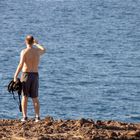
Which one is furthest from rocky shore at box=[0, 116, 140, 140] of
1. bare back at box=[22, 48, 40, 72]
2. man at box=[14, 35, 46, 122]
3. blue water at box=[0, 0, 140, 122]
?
blue water at box=[0, 0, 140, 122]

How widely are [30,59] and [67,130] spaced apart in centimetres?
161

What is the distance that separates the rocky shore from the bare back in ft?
2.66

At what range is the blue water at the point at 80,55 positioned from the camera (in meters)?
36.4

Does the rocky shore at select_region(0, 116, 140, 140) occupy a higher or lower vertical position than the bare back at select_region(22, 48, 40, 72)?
lower

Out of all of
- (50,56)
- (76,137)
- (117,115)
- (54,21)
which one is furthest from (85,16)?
(76,137)

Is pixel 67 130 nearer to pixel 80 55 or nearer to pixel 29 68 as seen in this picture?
pixel 29 68

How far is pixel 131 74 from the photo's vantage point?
47.3 m

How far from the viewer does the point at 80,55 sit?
58188mm

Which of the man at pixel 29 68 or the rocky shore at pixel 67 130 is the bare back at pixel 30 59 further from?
the rocky shore at pixel 67 130

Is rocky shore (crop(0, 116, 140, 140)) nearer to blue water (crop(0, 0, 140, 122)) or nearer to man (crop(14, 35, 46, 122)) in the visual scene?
man (crop(14, 35, 46, 122))

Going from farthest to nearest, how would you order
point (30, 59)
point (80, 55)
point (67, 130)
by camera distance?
point (80, 55) < point (30, 59) < point (67, 130)

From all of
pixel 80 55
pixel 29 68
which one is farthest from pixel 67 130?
pixel 80 55

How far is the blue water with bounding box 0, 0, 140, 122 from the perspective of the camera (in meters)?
36.4


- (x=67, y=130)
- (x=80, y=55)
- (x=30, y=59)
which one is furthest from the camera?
(x=80, y=55)
